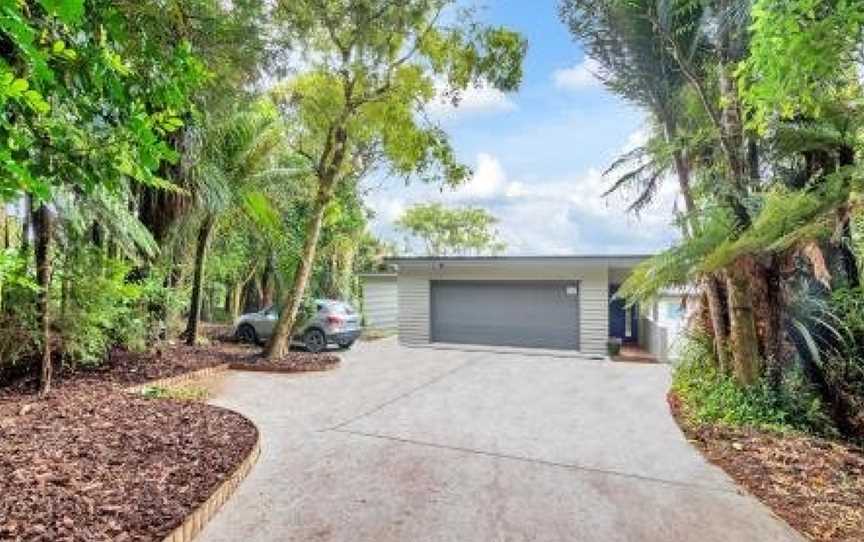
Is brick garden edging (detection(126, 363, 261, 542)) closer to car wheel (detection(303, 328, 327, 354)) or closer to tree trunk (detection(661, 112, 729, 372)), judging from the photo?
tree trunk (detection(661, 112, 729, 372))

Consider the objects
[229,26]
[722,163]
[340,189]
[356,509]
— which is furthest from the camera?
[340,189]

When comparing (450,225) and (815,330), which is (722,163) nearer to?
(815,330)

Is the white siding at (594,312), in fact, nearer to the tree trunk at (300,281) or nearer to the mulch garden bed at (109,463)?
the tree trunk at (300,281)

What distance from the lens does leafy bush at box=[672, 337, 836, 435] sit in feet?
21.7

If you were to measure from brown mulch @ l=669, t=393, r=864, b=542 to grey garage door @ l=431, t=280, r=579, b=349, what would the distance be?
8708 millimetres

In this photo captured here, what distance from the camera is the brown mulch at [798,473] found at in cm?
405

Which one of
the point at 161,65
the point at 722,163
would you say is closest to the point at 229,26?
the point at 161,65

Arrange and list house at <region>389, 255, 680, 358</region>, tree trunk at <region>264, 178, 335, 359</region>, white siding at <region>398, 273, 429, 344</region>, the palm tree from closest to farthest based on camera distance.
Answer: the palm tree, tree trunk at <region>264, 178, 335, 359</region>, house at <region>389, 255, 680, 358</region>, white siding at <region>398, 273, 429, 344</region>

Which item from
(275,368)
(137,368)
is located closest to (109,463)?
(137,368)

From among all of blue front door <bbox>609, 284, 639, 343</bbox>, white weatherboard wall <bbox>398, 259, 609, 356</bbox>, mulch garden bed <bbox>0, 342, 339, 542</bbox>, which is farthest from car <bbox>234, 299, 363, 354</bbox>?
blue front door <bbox>609, 284, 639, 343</bbox>

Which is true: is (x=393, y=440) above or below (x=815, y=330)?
below

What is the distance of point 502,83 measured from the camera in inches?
424

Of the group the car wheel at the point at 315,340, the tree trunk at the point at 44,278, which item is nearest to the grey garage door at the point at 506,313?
the car wheel at the point at 315,340

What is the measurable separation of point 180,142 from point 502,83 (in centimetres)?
579
